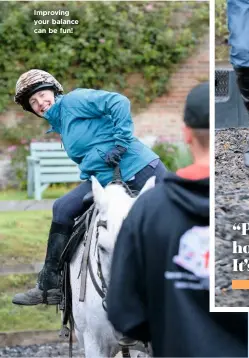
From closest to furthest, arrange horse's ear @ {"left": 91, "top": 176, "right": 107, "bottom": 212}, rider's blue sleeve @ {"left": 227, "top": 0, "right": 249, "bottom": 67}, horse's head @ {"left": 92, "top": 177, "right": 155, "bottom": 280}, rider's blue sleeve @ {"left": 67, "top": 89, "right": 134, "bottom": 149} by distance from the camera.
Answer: rider's blue sleeve @ {"left": 227, "top": 0, "right": 249, "bottom": 67}
horse's head @ {"left": 92, "top": 177, "right": 155, "bottom": 280}
horse's ear @ {"left": 91, "top": 176, "right": 107, "bottom": 212}
rider's blue sleeve @ {"left": 67, "top": 89, "right": 134, "bottom": 149}

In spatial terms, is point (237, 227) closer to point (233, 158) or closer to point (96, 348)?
point (233, 158)

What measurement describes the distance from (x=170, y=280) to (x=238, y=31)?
1284 millimetres

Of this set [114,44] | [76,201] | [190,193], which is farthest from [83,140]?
[114,44]

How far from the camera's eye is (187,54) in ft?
25.6

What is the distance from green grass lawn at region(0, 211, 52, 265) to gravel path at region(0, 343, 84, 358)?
0.92 meters

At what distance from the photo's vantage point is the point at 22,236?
7707 millimetres

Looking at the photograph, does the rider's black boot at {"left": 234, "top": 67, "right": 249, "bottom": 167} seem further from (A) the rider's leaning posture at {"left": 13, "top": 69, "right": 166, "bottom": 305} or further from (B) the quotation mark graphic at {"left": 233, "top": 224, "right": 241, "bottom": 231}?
(A) the rider's leaning posture at {"left": 13, "top": 69, "right": 166, "bottom": 305}

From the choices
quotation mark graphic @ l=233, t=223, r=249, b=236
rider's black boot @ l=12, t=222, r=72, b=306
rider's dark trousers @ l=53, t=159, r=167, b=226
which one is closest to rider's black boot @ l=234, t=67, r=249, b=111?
quotation mark graphic @ l=233, t=223, r=249, b=236

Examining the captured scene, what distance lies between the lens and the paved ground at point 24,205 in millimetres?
7352

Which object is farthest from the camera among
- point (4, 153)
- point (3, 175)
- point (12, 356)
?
point (4, 153)

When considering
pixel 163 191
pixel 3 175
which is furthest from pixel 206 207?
pixel 3 175

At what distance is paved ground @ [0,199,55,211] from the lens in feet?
24.1

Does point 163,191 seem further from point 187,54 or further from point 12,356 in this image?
point 187,54

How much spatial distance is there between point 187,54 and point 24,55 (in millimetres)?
1264
